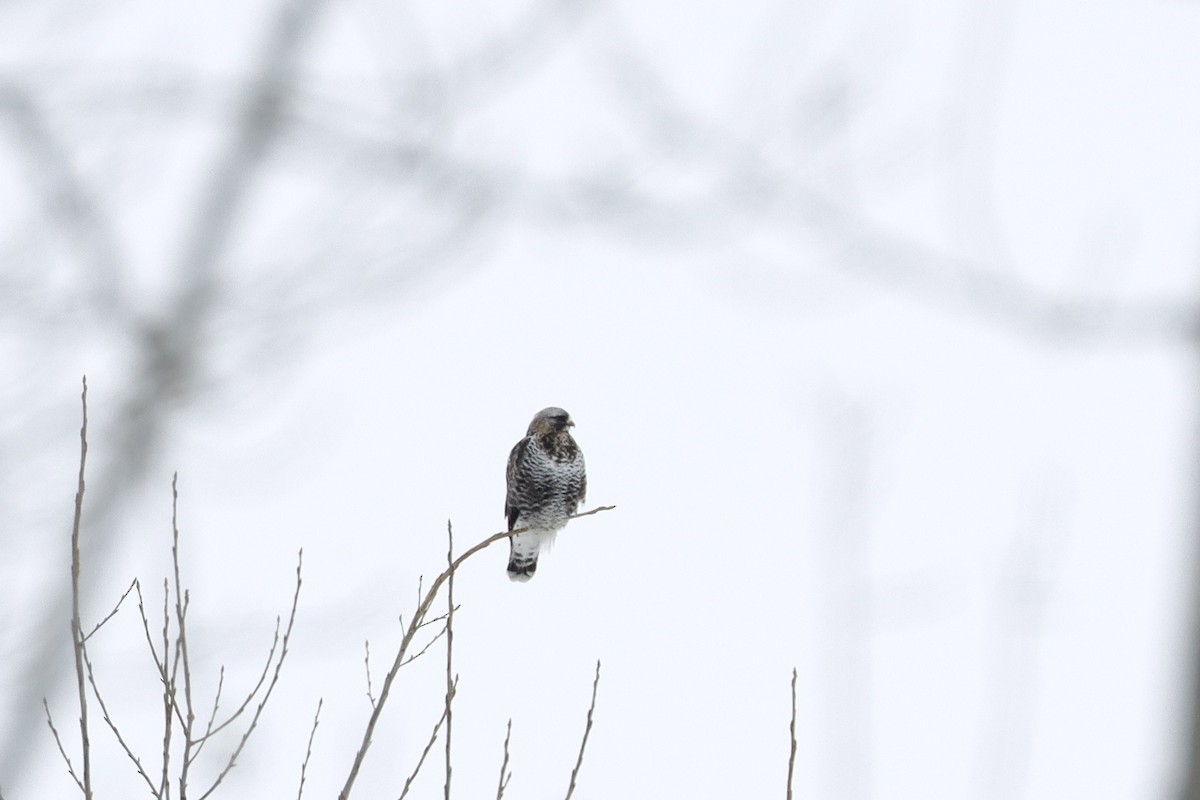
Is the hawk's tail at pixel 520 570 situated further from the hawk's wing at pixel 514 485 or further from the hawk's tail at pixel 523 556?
the hawk's wing at pixel 514 485

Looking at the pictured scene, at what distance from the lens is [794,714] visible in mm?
3387

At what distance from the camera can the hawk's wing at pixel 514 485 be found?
1005 cm

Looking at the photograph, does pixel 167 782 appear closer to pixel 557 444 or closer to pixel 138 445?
pixel 138 445

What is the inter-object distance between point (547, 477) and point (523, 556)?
84 cm

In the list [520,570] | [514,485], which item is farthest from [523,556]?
[514,485]

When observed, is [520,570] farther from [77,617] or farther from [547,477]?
[77,617]

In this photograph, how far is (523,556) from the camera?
34.1 feet

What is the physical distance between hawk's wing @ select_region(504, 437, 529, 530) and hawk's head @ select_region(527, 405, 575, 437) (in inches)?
4.8

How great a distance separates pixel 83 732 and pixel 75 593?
64cm

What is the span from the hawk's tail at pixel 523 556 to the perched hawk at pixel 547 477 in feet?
0.95

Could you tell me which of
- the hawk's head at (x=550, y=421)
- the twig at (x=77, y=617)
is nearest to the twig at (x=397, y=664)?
the twig at (x=77, y=617)

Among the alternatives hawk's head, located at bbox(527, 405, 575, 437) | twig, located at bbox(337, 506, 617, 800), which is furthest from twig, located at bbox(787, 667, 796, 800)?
hawk's head, located at bbox(527, 405, 575, 437)

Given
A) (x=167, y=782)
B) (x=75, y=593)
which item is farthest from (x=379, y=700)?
(x=75, y=593)

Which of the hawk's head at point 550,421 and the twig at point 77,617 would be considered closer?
the twig at point 77,617
